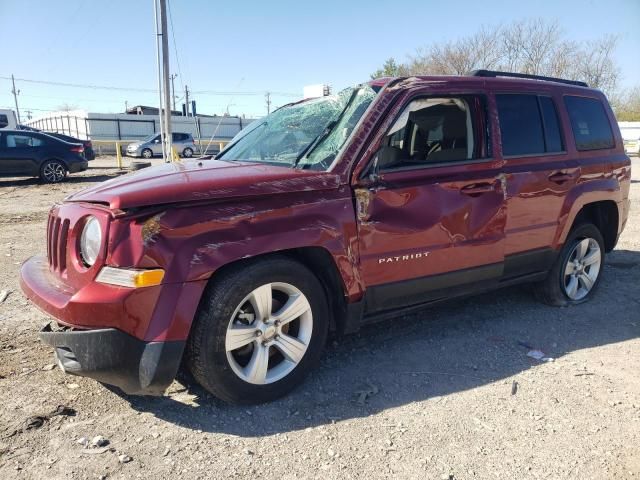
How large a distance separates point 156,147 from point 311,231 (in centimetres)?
2787

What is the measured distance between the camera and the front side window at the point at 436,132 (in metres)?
3.43

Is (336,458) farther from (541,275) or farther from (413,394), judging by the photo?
(541,275)

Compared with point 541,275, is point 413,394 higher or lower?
lower

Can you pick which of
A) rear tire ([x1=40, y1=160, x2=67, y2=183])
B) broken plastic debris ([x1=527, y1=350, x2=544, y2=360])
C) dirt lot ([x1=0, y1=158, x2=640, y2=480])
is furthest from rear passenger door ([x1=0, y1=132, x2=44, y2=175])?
broken plastic debris ([x1=527, y1=350, x2=544, y2=360])

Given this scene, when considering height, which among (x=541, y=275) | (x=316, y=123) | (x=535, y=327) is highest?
(x=316, y=123)

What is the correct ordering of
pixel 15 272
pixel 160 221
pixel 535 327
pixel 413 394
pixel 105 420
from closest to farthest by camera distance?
1. pixel 160 221
2. pixel 105 420
3. pixel 413 394
4. pixel 535 327
5. pixel 15 272

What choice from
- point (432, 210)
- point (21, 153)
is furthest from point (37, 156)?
point (432, 210)

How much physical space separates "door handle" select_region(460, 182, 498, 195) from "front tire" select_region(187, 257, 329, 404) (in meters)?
1.31

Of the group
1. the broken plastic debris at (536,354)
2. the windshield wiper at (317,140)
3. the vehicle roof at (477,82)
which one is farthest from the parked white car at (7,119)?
the broken plastic debris at (536,354)

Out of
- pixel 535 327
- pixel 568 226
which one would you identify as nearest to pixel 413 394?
pixel 535 327

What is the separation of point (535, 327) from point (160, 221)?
3.20 m

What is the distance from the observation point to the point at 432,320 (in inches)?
167

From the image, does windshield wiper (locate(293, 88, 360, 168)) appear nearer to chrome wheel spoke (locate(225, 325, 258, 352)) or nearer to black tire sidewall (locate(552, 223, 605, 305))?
chrome wheel spoke (locate(225, 325, 258, 352))

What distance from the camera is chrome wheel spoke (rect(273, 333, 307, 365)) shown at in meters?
2.92
